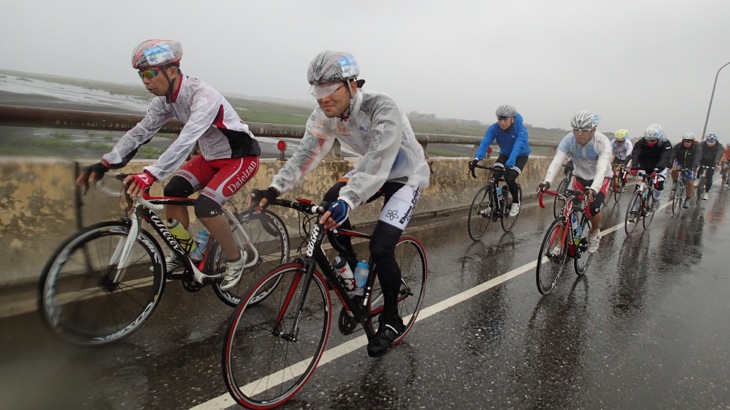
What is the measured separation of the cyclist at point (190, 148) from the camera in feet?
10.5

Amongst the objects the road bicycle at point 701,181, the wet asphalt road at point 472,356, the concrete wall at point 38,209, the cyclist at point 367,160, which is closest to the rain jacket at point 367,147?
the cyclist at point 367,160

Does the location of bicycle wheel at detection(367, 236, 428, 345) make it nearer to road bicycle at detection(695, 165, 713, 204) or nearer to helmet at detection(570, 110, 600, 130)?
helmet at detection(570, 110, 600, 130)

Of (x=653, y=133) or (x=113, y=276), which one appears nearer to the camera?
(x=113, y=276)

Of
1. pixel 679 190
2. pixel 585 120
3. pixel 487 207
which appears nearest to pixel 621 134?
pixel 679 190

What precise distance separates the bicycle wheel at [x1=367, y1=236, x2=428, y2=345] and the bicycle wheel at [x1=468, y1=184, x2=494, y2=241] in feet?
10.8

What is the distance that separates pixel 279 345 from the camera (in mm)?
3215

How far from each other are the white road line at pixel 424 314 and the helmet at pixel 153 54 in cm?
240

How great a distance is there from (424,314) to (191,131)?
8.69ft

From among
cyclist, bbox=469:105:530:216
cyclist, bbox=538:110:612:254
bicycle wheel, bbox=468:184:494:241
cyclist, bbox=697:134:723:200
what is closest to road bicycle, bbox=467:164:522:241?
bicycle wheel, bbox=468:184:494:241

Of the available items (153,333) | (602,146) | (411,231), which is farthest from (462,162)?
(153,333)

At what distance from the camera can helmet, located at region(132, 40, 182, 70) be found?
3.15 meters

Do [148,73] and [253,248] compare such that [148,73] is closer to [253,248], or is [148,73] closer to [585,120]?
[253,248]

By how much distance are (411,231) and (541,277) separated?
263 cm

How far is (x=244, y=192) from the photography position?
560 cm
